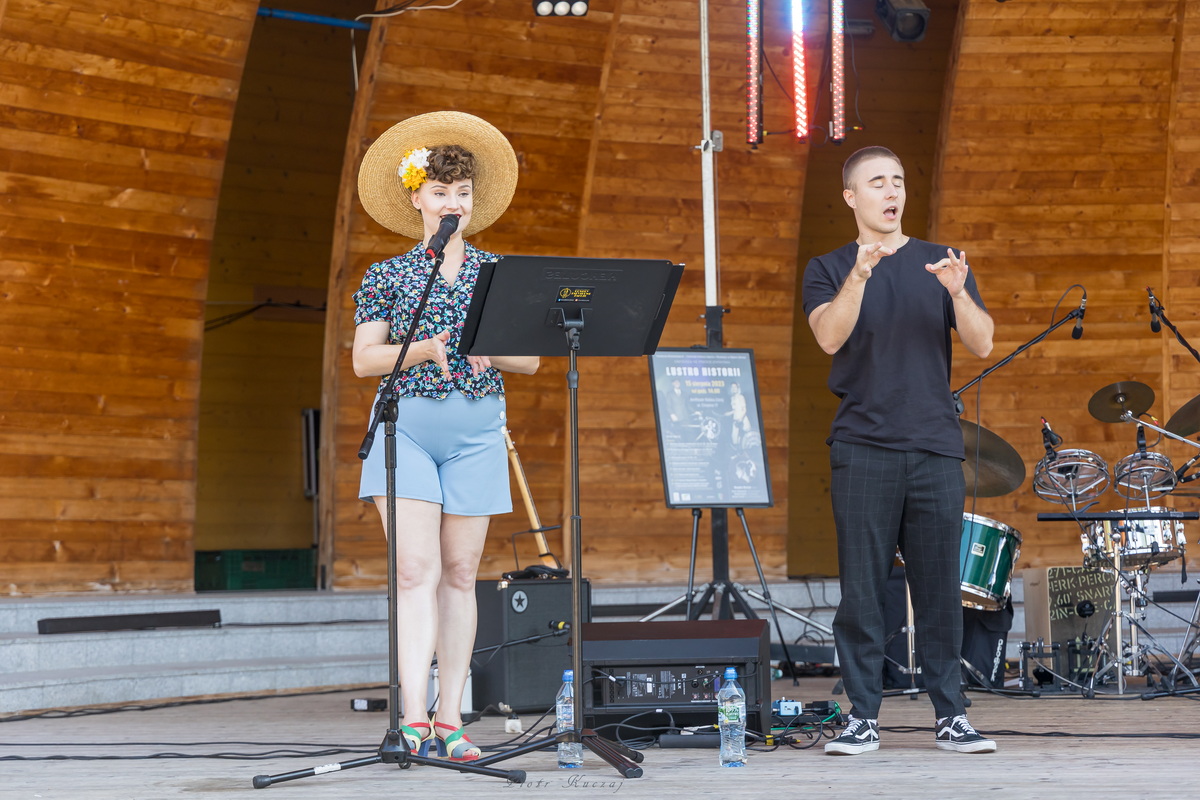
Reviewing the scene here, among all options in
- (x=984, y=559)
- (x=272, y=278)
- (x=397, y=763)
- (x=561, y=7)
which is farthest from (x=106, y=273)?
(x=984, y=559)

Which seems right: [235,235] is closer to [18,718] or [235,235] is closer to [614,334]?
[18,718]

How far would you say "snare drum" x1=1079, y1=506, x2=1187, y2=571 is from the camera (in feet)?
17.1

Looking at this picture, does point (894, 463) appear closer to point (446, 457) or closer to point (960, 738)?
point (960, 738)

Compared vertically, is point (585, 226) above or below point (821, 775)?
above

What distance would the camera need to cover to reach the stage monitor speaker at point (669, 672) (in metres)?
3.68

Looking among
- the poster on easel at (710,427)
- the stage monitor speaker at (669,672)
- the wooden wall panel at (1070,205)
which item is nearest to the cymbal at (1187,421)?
the poster on easel at (710,427)

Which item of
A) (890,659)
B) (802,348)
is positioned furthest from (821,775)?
(802,348)

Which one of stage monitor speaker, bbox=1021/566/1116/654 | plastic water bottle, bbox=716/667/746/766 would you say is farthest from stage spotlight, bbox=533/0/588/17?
plastic water bottle, bbox=716/667/746/766

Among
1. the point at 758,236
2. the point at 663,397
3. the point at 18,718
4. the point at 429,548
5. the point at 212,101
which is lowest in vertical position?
the point at 18,718

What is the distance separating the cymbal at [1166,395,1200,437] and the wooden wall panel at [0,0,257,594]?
5.06 meters

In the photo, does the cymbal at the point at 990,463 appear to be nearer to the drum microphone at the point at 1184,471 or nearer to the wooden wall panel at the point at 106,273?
the drum microphone at the point at 1184,471

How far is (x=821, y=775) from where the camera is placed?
303 cm

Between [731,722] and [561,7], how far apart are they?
480 cm

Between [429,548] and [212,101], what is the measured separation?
4.67 meters
